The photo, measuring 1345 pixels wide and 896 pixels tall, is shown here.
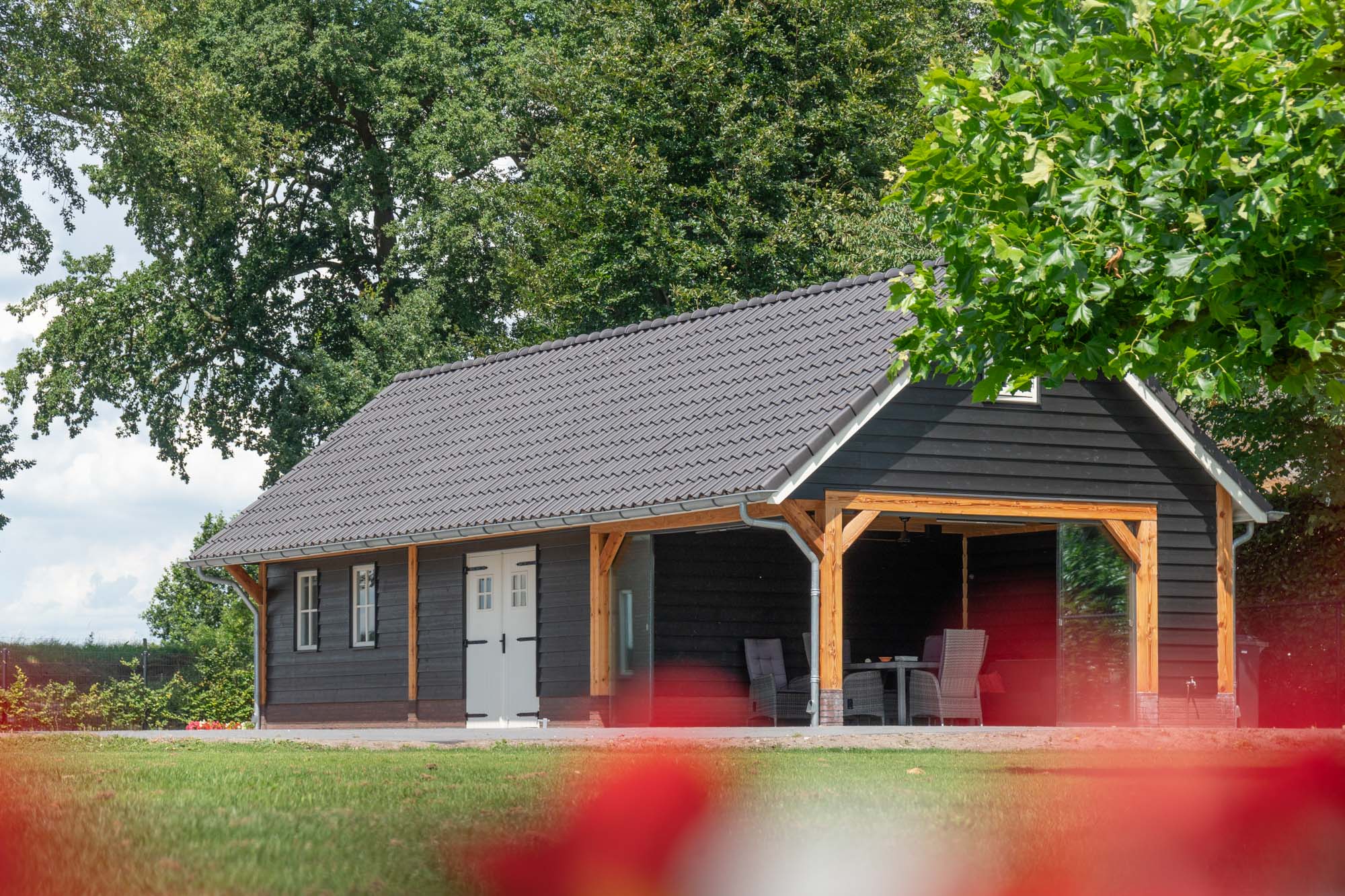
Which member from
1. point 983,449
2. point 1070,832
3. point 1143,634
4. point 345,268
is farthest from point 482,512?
point 345,268

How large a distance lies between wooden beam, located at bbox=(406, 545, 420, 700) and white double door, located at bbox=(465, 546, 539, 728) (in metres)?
1.11

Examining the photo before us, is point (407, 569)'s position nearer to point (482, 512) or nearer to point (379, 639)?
point (379, 639)

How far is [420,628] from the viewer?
26.0 m

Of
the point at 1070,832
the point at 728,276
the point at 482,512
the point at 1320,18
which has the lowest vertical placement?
the point at 1070,832

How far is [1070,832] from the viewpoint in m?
8.47

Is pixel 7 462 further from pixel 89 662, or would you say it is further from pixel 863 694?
pixel 863 694

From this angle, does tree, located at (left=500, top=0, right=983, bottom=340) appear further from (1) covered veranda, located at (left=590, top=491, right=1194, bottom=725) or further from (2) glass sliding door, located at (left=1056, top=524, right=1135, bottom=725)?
(2) glass sliding door, located at (left=1056, top=524, right=1135, bottom=725)

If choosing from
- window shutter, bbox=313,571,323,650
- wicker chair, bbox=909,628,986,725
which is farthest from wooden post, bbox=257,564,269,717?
wicker chair, bbox=909,628,986,725

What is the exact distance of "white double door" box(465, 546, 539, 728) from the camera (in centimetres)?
2406

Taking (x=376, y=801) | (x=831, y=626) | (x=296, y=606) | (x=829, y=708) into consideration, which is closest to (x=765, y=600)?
(x=831, y=626)

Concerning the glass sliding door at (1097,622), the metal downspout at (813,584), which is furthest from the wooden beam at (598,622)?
the glass sliding door at (1097,622)

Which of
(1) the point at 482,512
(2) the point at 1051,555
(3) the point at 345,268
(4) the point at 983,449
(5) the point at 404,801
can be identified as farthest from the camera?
(3) the point at 345,268

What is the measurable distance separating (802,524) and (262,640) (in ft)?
40.6

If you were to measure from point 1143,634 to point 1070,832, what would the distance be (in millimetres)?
14959
